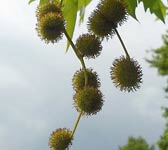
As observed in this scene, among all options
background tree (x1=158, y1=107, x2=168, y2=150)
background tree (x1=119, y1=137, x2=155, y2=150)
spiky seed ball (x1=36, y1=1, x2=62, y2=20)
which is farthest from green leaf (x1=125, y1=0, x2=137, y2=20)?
background tree (x1=119, y1=137, x2=155, y2=150)

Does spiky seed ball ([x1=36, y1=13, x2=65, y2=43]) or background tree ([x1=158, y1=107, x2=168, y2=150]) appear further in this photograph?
background tree ([x1=158, y1=107, x2=168, y2=150])

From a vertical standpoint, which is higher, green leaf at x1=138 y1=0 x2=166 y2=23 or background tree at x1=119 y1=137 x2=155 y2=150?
background tree at x1=119 y1=137 x2=155 y2=150

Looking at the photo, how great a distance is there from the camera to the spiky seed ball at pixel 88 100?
2430 millimetres

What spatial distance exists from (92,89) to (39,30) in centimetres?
53

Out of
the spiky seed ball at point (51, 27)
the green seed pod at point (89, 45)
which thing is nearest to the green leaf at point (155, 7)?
the green seed pod at point (89, 45)

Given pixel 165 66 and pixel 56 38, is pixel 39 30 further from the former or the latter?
pixel 165 66

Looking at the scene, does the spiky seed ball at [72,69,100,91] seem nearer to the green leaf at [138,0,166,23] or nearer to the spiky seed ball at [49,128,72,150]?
the spiky seed ball at [49,128,72,150]

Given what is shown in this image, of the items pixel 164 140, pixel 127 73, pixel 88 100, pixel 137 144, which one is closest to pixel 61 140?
pixel 88 100

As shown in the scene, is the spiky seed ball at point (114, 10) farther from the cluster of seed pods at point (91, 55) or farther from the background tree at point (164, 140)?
the background tree at point (164, 140)

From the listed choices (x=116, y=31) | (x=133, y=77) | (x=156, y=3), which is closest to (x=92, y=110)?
(x=133, y=77)

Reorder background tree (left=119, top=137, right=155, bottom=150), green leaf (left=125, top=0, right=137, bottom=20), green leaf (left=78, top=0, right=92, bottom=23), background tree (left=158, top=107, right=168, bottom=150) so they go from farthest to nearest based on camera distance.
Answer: background tree (left=119, top=137, right=155, bottom=150), background tree (left=158, top=107, right=168, bottom=150), green leaf (left=78, top=0, right=92, bottom=23), green leaf (left=125, top=0, right=137, bottom=20)

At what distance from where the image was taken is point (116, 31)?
254 centimetres

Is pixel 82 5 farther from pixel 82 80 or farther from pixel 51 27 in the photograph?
pixel 82 80

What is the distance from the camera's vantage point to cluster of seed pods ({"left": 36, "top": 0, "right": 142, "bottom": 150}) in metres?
2.46
